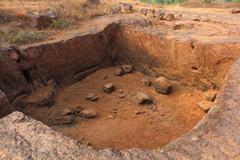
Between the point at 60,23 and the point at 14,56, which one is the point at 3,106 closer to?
the point at 14,56

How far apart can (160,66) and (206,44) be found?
3.82 ft

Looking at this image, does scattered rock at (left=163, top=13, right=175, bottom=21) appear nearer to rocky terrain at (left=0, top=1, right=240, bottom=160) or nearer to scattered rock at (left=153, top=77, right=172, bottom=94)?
rocky terrain at (left=0, top=1, right=240, bottom=160)

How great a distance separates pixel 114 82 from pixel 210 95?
6.42ft

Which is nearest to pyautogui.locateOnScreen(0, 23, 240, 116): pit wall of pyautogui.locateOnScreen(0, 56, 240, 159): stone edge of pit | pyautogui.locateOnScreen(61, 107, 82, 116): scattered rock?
pyautogui.locateOnScreen(61, 107, 82, 116): scattered rock

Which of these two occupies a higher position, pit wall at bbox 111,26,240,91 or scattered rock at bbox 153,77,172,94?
pit wall at bbox 111,26,240,91

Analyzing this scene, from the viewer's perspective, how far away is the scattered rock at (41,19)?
734 cm

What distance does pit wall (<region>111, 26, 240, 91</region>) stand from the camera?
5.99 m

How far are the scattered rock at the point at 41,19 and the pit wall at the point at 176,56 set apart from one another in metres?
1.50

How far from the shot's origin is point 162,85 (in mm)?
6531

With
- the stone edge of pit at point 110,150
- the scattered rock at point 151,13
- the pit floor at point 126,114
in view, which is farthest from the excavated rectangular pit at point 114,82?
the stone edge of pit at point 110,150

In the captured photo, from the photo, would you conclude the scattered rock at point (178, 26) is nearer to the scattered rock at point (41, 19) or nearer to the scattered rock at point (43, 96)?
the scattered rock at point (41, 19)

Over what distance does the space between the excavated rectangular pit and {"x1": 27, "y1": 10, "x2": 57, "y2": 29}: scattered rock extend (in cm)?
100

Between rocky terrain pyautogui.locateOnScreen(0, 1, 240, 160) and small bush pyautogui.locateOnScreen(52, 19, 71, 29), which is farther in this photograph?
small bush pyautogui.locateOnScreen(52, 19, 71, 29)

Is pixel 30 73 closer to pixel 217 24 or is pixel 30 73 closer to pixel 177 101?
pixel 177 101
